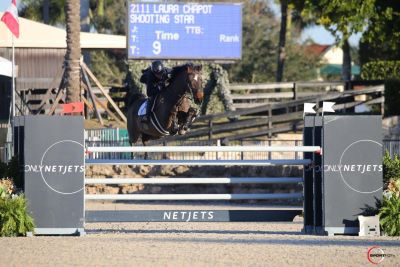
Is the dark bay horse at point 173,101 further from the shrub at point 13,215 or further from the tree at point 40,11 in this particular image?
the tree at point 40,11

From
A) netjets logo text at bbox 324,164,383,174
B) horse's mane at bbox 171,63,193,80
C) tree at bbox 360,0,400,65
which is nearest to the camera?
netjets logo text at bbox 324,164,383,174

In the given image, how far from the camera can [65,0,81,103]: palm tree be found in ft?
103

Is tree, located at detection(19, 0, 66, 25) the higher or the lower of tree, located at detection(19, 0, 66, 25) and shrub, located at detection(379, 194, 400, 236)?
the higher

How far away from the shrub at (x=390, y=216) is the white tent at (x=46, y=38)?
23561mm

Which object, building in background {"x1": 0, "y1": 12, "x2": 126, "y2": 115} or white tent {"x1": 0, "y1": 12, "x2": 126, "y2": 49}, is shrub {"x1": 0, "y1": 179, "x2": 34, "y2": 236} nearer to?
building in background {"x1": 0, "y1": 12, "x2": 126, "y2": 115}

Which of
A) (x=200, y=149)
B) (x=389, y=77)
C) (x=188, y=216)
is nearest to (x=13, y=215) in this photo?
(x=188, y=216)

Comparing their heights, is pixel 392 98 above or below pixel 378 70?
below

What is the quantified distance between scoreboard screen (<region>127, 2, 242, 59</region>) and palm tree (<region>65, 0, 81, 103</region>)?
4272 mm

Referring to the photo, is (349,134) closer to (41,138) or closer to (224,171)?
(41,138)

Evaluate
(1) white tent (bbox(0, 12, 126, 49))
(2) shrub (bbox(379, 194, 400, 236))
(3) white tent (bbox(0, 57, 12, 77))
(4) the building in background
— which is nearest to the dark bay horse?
(3) white tent (bbox(0, 57, 12, 77))

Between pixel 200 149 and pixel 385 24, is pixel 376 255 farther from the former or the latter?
pixel 385 24

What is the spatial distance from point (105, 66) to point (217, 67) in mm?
21650

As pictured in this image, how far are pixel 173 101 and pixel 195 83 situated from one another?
93 cm

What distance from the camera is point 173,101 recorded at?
20031 mm
